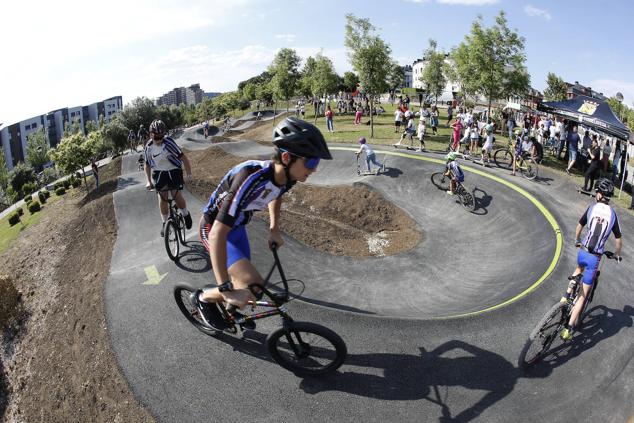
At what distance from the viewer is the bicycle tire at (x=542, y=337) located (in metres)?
6.35

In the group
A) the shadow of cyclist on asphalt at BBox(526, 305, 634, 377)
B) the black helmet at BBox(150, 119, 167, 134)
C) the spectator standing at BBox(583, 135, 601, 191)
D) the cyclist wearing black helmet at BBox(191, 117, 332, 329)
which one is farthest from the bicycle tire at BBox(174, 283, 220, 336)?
the spectator standing at BBox(583, 135, 601, 191)

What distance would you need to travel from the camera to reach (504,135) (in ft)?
108

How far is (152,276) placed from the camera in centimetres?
910

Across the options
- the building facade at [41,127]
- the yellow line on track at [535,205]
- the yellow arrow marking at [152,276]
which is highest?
the yellow arrow marking at [152,276]

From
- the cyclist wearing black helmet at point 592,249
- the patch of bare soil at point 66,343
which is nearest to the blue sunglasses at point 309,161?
the patch of bare soil at point 66,343

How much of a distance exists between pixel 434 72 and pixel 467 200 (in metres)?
39.8

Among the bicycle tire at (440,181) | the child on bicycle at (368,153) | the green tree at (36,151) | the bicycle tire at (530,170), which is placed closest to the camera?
the bicycle tire at (530,170)

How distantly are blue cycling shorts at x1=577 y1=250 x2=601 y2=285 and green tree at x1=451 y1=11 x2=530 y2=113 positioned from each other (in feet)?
77.0

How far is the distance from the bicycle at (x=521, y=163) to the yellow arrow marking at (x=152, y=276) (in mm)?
17707

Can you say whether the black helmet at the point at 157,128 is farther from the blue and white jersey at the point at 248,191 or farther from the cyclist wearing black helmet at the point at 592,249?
the cyclist wearing black helmet at the point at 592,249

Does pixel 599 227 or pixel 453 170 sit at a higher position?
pixel 599 227

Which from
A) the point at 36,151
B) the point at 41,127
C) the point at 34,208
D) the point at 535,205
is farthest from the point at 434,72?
the point at 41,127

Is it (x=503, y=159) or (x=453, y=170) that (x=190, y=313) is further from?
(x=503, y=159)

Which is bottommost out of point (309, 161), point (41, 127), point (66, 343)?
point (41, 127)
